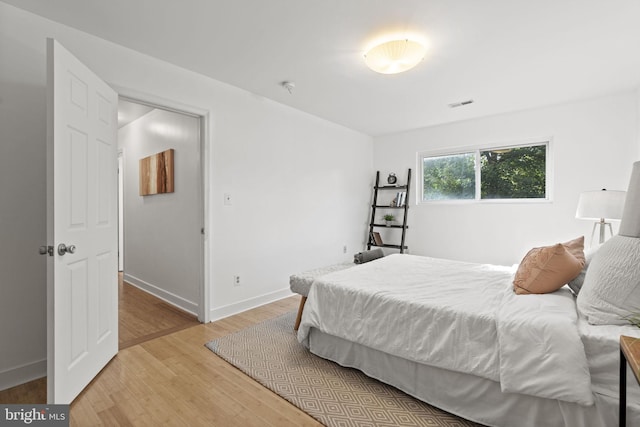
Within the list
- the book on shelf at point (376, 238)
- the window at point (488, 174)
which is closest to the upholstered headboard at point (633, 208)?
the window at point (488, 174)

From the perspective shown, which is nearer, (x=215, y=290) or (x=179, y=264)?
(x=215, y=290)

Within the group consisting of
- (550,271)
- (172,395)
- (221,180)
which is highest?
(221,180)

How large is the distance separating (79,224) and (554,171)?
15.7ft

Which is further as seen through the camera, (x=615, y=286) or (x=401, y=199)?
(x=401, y=199)

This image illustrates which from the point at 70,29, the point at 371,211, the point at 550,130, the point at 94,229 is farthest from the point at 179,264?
the point at 550,130

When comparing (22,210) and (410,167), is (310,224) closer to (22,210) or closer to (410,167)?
(410,167)

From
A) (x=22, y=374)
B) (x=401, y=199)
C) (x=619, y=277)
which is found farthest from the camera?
(x=401, y=199)

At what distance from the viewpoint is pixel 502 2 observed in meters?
1.81

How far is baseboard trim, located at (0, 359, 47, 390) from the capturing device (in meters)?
1.85

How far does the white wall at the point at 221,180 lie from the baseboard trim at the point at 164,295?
425 mm

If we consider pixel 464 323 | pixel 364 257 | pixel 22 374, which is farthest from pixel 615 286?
pixel 22 374

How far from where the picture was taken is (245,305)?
3.24m

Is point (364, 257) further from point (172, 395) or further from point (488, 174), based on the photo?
point (488, 174)

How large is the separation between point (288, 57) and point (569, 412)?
2827 mm
